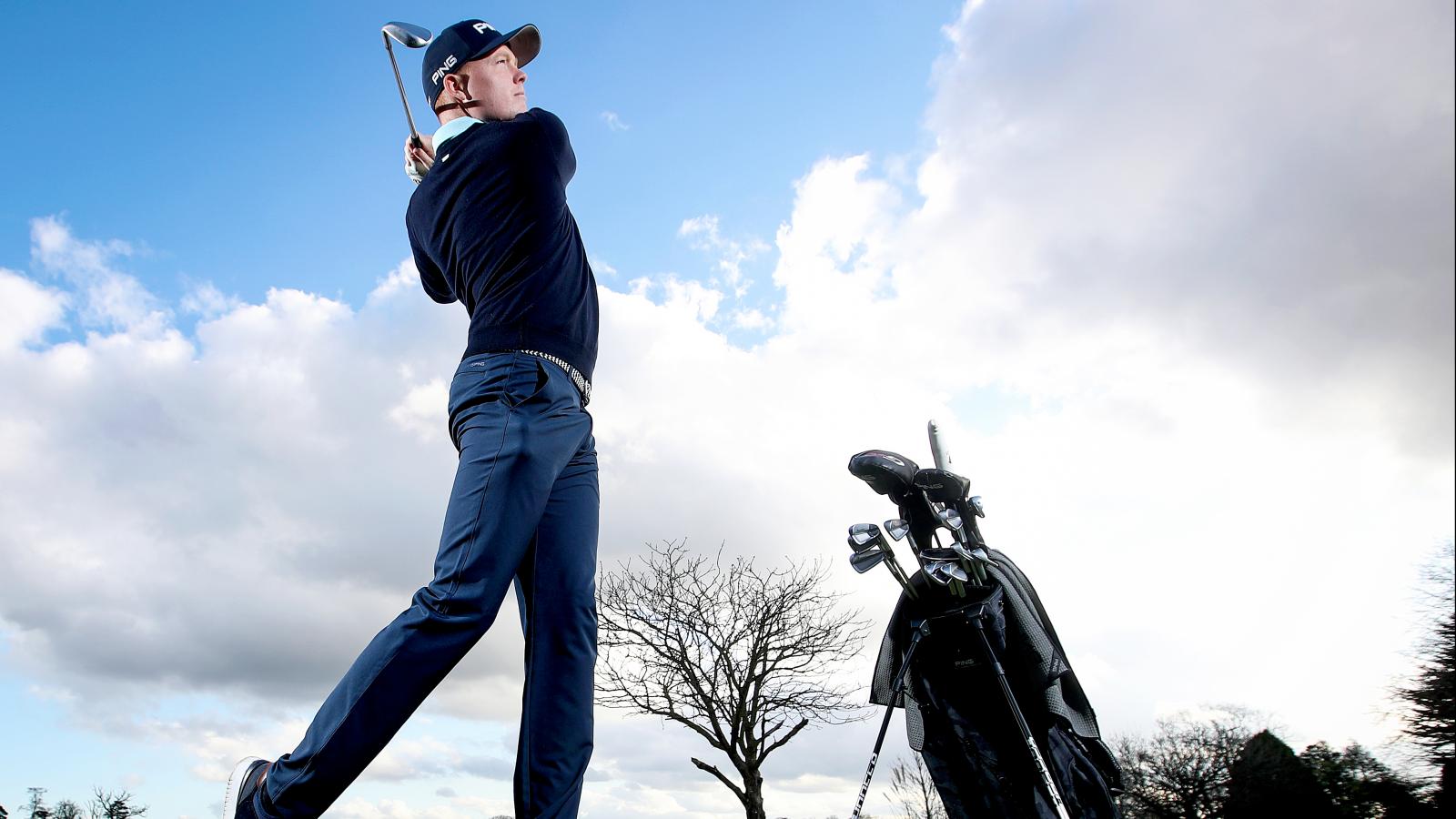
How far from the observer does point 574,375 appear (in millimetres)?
2564

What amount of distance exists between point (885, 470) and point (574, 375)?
7.60ft

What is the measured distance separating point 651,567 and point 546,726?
753 inches

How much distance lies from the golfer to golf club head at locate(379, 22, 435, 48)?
0.25 meters

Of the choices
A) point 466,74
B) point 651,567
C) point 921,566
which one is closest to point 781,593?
point 651,567

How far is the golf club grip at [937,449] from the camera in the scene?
4.70 meters

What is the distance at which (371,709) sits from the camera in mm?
1997

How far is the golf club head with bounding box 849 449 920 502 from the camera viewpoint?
4484 millimetres

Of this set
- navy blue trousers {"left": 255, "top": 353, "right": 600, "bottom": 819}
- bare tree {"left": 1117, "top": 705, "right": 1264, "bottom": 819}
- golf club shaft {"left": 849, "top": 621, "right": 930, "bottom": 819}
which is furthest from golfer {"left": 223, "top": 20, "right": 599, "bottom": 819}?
bare tree {"left": 1117, "top": 705, "right": 1264, "bottom": 819}

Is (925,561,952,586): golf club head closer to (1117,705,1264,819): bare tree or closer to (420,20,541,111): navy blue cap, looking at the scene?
(420,20,541,111): navy blue cap

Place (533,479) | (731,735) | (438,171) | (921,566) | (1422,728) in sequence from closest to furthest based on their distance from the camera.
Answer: (533,479) < (438,171) < (921,566) < (731,735) < (1422,728)

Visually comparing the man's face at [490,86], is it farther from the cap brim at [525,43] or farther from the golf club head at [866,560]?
the golf club head at [866,560]

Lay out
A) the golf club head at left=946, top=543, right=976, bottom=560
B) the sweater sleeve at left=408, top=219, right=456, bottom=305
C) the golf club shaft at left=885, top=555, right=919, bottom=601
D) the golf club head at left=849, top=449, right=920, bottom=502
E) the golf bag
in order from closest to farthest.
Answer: the sweater sleeve at left=408, top=219, right=456, bottom=305 → the golf bag → the golf club head at left=946, top=543, right=976, bottom=560 → the golf club shaft at left=885, top=555, right=919, bottom=601 → the golf club head at left=849, top=449, right=920, bottom=502

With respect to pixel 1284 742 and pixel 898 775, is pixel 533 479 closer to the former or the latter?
pixel 898 775

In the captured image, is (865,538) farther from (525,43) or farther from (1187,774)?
(1187,774)
